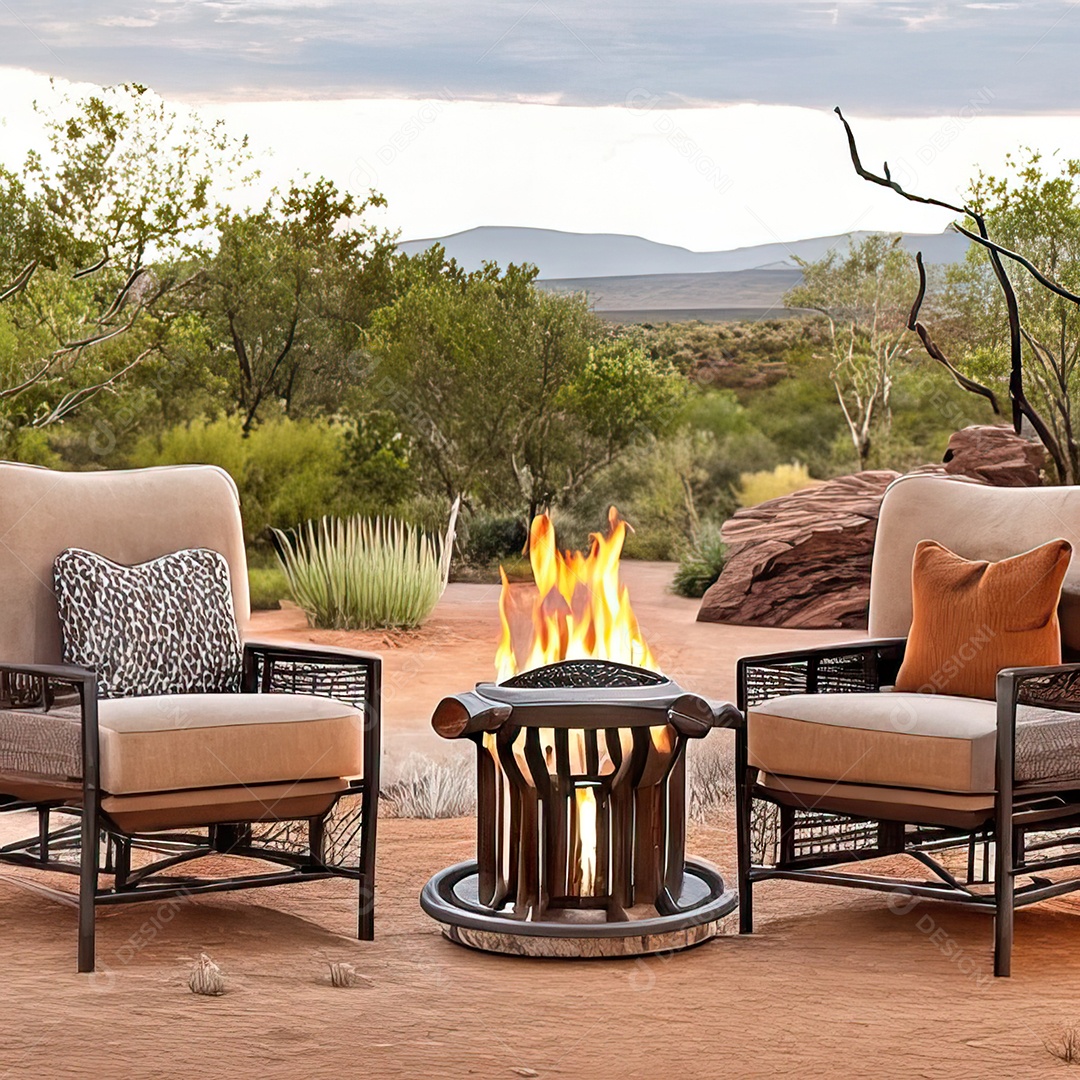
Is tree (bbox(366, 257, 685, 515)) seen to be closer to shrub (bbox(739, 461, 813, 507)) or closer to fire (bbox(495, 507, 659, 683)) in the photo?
shrub (bbox(739, 461, 813, 507))

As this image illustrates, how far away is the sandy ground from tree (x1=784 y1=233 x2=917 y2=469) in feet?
27.1

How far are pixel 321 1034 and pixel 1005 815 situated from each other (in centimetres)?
132

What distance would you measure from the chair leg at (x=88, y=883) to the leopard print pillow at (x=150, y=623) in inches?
18.5

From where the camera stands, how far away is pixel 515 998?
251 centimetres

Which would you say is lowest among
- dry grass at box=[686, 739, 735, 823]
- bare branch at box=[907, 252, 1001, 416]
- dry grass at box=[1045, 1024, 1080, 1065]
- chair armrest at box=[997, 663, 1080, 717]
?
dry grass at box=[686, 739, 735, 823]

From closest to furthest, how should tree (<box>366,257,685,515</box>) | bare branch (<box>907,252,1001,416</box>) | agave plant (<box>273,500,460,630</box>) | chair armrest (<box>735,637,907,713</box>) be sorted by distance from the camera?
chair armrest (<box>735,637,907,713</box>)
bare branch (<box>907,252,1001,416</box>)
agave plant (<box>273,500,460,630</box>)
tree (<box>366,257,685,515</box>)

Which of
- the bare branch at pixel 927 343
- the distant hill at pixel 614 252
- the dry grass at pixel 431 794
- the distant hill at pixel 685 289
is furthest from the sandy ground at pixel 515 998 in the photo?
the distant hill at pixel 685 289

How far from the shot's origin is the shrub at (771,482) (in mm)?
10758

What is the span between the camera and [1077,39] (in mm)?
8938

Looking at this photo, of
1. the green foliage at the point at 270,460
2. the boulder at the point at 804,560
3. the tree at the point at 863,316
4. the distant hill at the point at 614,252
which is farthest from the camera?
the tree at the point at 863,316

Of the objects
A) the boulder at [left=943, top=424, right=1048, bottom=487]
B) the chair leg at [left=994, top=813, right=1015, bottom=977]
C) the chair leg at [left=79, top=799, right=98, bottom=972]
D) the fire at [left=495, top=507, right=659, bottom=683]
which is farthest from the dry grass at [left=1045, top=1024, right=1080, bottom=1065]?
the boulder at [left=943, top=424, right=1048, bottom=487]

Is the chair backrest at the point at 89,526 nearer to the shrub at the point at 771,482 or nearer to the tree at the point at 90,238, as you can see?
the tree at the point at 90,238

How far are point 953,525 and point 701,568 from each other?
6.22m

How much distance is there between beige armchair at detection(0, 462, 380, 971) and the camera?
2.69 m
